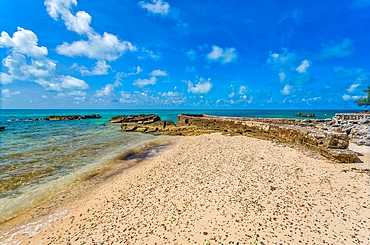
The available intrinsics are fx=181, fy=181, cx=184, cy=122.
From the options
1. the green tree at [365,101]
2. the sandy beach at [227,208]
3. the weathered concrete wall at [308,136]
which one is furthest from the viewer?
the green tree at [365,101]

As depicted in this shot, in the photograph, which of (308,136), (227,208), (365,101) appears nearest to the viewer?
(227,208)

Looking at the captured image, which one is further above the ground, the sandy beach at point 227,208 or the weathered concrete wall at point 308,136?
the weathered concrete wall at point 308,136

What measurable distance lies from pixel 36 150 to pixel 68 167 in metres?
6.48

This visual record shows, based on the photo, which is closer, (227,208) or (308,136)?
(227,208)

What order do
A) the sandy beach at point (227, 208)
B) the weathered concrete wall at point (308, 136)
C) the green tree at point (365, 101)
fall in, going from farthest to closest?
the green tree at point (365, 101), the weathered concrete wall at point (308, 136), the sandy beach at point (227, 208)

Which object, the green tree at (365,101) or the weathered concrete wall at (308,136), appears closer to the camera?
the weathered concrete wall at (308,136)

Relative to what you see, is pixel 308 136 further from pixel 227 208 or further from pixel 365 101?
pixel 365 101

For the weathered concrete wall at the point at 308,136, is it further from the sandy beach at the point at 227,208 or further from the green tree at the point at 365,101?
the green tree at the point at 365,101

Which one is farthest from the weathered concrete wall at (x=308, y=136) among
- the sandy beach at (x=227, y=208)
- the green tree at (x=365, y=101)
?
the green tree at (x=365, y=101)

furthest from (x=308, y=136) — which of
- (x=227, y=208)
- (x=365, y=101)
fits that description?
(x=365, y=101)

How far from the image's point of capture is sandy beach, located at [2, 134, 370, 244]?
435cm

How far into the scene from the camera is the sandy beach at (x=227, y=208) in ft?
14.3

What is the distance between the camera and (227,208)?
5371mm

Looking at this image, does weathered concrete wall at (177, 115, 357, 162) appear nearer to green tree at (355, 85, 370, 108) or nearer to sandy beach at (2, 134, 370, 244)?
sandy beach at (2, 134, 370, 244)
